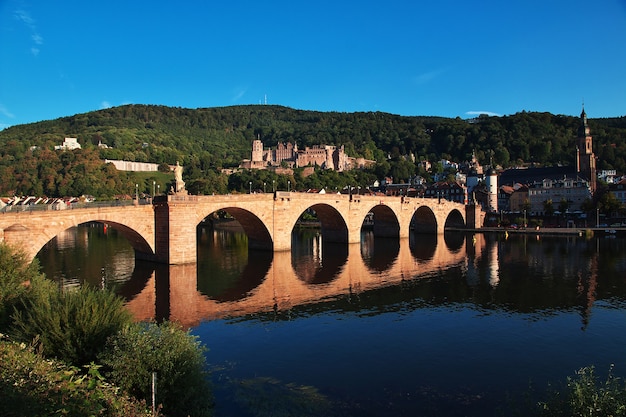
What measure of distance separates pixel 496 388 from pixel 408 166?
12159cm

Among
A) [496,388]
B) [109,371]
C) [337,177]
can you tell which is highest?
[337,177]

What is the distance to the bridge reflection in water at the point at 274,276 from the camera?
23.0m

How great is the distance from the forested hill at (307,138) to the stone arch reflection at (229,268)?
5236 cm

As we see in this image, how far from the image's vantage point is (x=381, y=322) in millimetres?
20266

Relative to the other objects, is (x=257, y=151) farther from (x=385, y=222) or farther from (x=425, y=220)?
(x=385, y=222)

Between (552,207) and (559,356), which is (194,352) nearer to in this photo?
(559,356)

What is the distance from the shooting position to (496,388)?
13.4 meters

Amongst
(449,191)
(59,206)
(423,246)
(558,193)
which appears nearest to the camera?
(59,206)

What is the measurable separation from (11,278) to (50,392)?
1002 cm

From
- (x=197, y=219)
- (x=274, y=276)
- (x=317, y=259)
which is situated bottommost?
(x=274, y=276)

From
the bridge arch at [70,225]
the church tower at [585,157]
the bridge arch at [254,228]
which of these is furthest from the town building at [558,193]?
the bridge arch at [70,225]

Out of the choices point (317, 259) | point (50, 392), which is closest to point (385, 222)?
point (317, 259)

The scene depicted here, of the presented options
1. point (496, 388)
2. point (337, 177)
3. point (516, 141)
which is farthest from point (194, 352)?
point (516, 141)

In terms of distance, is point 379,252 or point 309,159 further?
point 309,159
